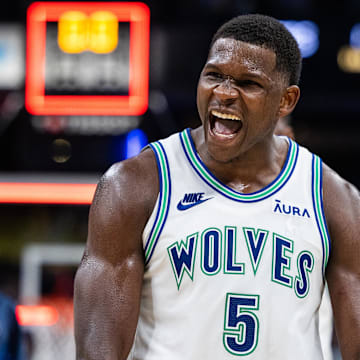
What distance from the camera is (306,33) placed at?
8.39 m

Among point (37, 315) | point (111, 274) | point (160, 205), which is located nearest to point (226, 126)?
point (160, 205)

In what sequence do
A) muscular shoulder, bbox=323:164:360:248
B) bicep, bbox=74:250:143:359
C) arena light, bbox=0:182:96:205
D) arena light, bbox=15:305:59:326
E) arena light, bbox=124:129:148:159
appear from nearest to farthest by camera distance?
bicep, bbox=74:250:143:359 < muscular shoulder, bbox=323:164:360:248 < arena light, bbox=124:129:148:159 < arena light, bbox=0:182:96:205 < arena light, bbox=15:305:59:326

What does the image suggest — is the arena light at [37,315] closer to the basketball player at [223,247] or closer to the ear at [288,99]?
the basketball player at [223,247]

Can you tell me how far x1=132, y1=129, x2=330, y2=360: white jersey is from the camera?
8.68ft

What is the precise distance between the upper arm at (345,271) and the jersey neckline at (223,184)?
0.17 metres

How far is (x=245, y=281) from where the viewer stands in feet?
8.70

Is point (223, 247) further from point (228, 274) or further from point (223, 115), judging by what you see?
point (223, 115)

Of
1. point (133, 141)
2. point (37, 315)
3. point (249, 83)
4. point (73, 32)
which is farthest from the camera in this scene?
point (37, 315)

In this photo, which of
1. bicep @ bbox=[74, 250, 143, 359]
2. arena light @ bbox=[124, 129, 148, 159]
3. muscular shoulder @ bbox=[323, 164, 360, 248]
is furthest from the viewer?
arena light @ bbox=[124, 129, 148, 159]

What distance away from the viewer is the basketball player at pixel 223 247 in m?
2.61

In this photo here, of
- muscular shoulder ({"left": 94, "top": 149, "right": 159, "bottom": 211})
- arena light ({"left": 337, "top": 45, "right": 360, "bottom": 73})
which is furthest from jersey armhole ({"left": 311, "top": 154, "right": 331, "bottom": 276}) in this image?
arena light ({"left": 337, "top": 45, "right": 360, "bottom": 73})

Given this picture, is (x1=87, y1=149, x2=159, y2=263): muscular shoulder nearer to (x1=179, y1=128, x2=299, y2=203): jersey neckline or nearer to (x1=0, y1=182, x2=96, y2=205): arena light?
(x1=179, y1=128, x2=299, y2=203): jersey neckline

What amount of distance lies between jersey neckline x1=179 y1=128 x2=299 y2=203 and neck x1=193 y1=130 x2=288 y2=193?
0.05ft

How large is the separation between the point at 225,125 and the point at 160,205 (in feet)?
1.05
